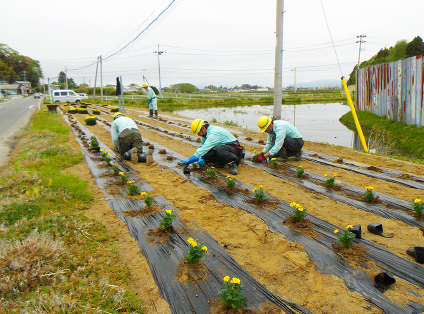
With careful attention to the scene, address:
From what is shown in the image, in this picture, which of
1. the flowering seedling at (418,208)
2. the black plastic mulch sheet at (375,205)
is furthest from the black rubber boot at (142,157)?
the flowering seedling at (418,208)

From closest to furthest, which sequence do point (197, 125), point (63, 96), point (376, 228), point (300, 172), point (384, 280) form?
1. point (384, 280)
2. point (376, 228)
3. point (300, 172)
4. point (197, 125)
5. point (63, 96)

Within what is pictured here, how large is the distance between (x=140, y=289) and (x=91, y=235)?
1230 mm

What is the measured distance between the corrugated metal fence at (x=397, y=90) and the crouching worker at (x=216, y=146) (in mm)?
7512

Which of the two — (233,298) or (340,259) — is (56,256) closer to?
(233,298)

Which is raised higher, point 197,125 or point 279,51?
point 279,51

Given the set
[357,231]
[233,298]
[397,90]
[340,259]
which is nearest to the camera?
[233,298]

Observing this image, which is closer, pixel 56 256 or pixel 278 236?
pixel 56 256

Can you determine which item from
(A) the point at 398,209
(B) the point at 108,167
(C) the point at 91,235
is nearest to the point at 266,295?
(C) the point at 91,235

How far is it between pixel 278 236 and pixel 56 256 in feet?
8.06

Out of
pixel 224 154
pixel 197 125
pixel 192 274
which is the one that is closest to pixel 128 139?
→ pixel 197 125

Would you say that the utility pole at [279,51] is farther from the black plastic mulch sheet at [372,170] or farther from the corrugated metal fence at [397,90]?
the corrugated metal fence at [397,90]

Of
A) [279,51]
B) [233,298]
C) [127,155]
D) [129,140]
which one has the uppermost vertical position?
[279,51]

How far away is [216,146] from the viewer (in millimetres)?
6164

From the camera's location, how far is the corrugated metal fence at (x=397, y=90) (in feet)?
31.8
